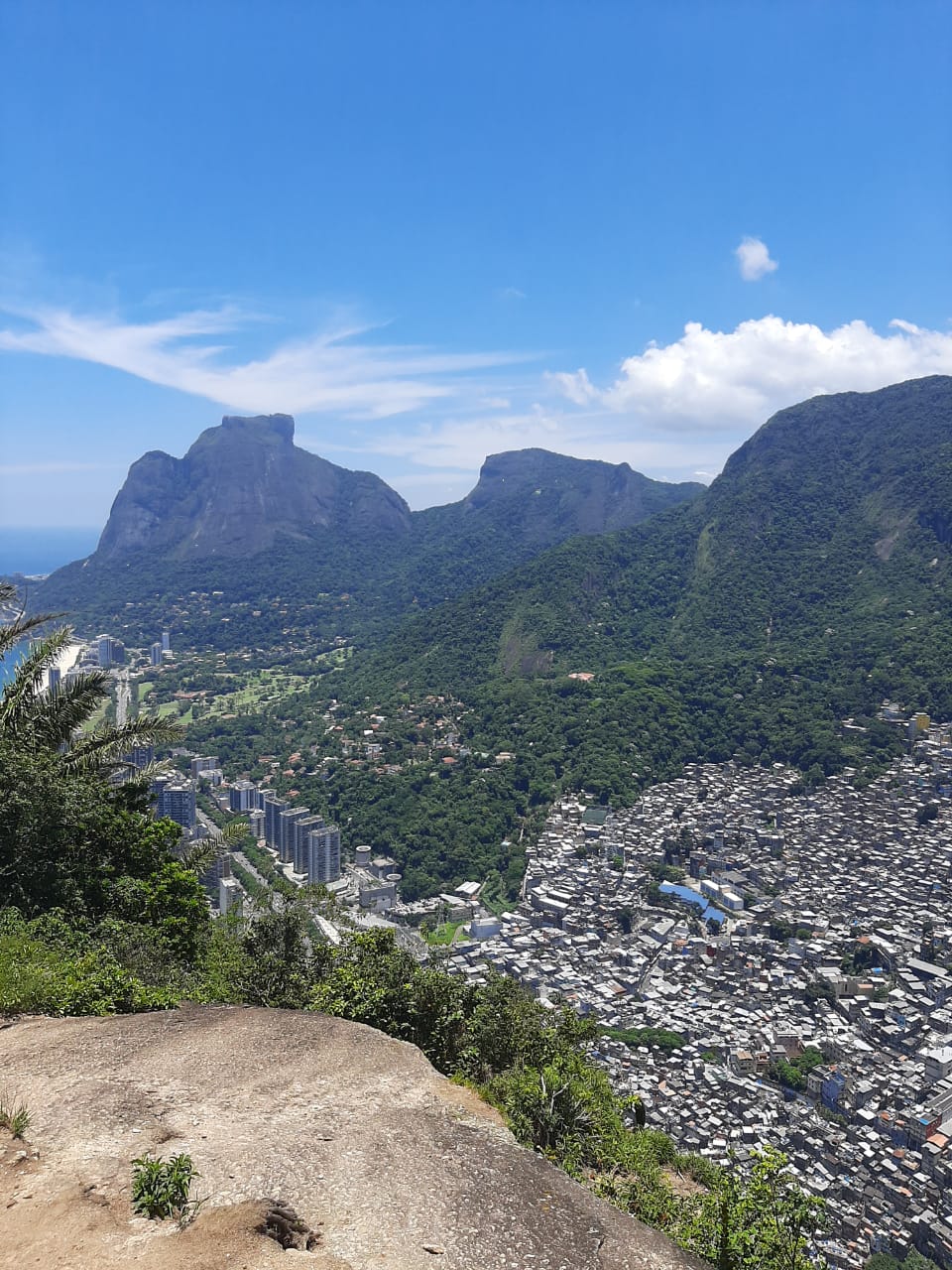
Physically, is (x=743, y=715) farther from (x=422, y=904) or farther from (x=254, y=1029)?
(x=254, y=1029)

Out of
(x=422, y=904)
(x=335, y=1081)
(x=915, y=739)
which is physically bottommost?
(x=422, y=904)

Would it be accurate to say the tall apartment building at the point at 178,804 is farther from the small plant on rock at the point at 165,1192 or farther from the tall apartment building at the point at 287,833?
the small plant on rock at the point at 165,1192

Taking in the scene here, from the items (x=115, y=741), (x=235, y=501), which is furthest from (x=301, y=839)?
(x=235, y=501)

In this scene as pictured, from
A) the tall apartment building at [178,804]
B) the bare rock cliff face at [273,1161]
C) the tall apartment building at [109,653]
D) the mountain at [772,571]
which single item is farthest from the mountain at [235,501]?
the bare rock cliff face at [273,1161]

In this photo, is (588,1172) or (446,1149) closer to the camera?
(446,1149)

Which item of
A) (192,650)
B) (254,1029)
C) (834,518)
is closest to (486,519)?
(192,650)

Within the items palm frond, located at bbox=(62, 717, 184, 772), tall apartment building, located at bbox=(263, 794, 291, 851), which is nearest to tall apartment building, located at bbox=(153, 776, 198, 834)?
tall apartment building, located at bbox=(263, 794, 291, 851)
